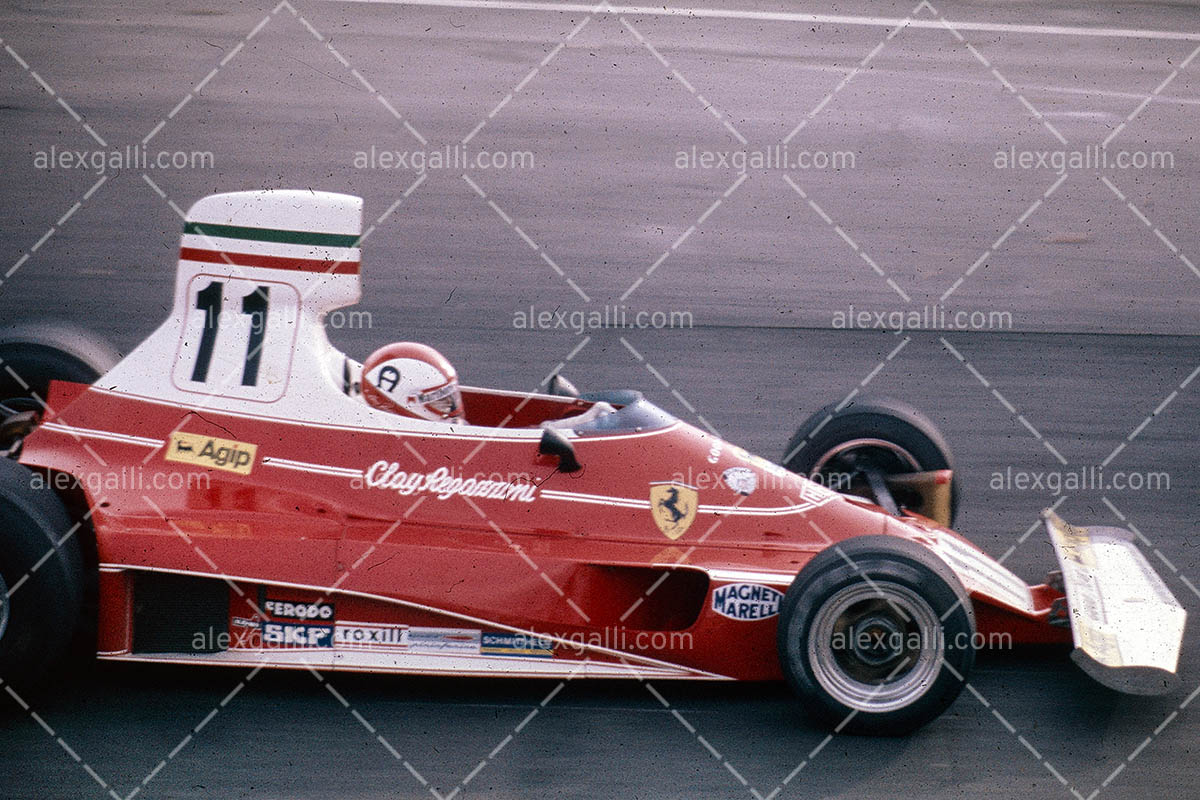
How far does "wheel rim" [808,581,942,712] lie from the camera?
189 inches

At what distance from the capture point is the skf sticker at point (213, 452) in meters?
5.11

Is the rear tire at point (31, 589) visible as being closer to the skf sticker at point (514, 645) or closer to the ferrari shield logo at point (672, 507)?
the skf sticker at point (514, 645)

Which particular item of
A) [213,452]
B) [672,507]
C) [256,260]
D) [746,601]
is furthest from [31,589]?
[746,601]

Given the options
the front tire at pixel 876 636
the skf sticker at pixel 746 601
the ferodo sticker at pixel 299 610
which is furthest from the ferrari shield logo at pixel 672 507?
the ferodo sticker at pixel 299 610

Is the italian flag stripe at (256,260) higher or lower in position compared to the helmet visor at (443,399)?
higher

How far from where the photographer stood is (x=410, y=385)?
522cm

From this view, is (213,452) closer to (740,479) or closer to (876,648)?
(740,479)

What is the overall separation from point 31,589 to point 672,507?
2.12 metres

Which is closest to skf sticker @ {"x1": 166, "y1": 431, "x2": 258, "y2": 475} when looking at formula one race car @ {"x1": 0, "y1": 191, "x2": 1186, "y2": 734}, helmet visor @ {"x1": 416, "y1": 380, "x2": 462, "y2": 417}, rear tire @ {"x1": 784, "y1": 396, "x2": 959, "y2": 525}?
formula one race car @ {"x1": 0, "y1": 191, "x2": 1186, "y2": 734}

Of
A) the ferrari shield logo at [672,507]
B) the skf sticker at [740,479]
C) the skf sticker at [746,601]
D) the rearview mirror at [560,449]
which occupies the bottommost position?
the skf sticker at [746,601]

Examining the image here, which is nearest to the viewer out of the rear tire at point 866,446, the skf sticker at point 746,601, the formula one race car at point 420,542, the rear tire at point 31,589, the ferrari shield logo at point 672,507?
the rear tire at point 31,589

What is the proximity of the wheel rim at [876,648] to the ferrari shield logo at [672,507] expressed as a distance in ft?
2.00

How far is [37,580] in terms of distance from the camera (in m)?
4.70

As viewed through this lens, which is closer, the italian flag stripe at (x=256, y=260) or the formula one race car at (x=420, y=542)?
the formula one race car at (x=420, y=542)
